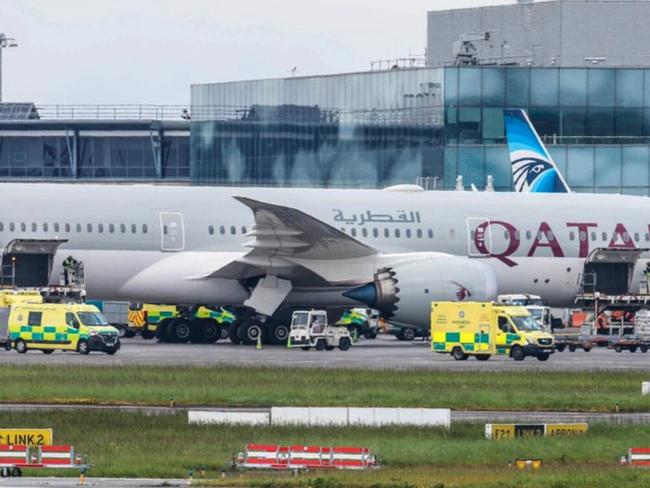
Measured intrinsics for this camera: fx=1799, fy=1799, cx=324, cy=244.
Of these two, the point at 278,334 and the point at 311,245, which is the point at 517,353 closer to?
the point at 311,245

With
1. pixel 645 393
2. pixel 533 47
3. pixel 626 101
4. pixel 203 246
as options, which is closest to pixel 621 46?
pixel 533 47

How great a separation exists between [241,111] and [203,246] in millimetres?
46670

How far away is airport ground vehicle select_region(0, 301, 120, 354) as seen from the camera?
52.0m

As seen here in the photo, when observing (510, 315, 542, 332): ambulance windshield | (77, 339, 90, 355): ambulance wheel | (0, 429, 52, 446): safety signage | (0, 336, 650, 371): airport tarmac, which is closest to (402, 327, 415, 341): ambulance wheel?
(0, 336, 650, 371): airport tarmac

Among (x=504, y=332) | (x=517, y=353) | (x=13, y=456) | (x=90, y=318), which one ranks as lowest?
(x=517, y=353)

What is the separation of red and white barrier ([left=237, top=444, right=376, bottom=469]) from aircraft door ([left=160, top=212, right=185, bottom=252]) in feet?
105

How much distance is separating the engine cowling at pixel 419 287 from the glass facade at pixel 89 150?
53.8 metres

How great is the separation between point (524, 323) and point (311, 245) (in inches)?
328

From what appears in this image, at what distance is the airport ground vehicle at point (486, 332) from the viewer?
52.3 metres

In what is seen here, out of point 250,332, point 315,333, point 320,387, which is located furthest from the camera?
point 250,332

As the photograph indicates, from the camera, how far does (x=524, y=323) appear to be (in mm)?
53125

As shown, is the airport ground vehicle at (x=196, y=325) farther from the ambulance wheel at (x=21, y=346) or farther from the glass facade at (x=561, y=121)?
the glass facade at (x=561, y=121)

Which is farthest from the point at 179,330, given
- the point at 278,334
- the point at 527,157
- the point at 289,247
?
the point at 527,157

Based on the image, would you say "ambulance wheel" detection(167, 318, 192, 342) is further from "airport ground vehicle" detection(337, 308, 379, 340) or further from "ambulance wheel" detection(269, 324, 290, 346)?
"airport ground vehicle" detection(337, 308, 379, 340)
